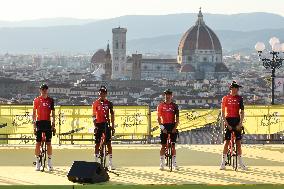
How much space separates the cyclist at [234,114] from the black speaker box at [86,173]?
2.76m

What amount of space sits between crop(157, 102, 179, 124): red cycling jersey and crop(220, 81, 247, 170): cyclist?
933 millimetres

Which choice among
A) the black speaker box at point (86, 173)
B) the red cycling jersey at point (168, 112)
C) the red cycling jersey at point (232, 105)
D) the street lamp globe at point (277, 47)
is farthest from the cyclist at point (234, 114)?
the street lamp globe at point (277, 47)

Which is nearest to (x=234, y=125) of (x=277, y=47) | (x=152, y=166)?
(x=152, y=166)

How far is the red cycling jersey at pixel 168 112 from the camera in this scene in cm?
1106

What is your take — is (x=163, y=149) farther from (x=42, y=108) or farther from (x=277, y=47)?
(x=277, y=47)

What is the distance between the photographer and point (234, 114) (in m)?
11.0

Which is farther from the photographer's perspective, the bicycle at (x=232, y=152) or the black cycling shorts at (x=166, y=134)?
the black cycling shorts at (x=166, y=134)

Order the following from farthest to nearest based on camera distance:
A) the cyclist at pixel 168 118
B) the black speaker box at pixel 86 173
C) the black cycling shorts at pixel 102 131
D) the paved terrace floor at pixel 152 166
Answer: the cyclist at pixel 168 118 → the black cycling shorts at pixel 102 131 → the paved terrace floor at pixel 152 166 → the black speaker box at pixel 86 173

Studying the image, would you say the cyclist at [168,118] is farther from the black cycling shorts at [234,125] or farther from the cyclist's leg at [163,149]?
the black cycling shorts at [234,125]

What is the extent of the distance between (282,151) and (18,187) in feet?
22.1

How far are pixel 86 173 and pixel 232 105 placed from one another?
11.1 feet

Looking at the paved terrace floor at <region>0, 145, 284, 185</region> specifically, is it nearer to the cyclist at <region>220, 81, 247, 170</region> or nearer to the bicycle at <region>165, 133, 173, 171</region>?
the bicycle at <region>165, 133, 173, 171</region>

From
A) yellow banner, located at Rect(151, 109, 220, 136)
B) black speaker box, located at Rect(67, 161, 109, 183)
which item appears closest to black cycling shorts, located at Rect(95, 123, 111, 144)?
black speaker box, located at Rect(67, 161, 109, 183)

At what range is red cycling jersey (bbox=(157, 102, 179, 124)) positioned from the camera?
436 inches
